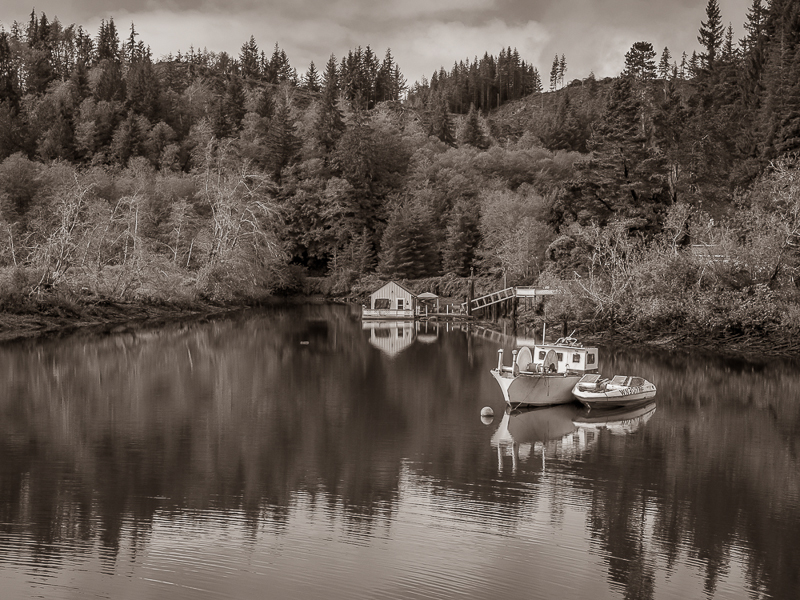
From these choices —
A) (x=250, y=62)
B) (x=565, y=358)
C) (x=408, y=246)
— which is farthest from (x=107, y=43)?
(x=565, y=358)

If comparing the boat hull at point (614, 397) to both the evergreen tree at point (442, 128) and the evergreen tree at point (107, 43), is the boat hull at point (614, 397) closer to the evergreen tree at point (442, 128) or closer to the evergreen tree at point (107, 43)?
the evergreen tree at point (442, 128)

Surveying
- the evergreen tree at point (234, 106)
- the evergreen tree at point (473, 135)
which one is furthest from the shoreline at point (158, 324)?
the evergreen tree at point (473, 135)

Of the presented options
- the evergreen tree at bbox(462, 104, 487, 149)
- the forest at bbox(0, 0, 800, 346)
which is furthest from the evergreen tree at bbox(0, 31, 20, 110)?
the evergreen tree at bbox(462, 104, 487, 149)

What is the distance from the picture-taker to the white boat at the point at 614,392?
95.8 feet

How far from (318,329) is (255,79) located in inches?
4848

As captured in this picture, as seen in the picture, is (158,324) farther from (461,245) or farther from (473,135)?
(473,135)

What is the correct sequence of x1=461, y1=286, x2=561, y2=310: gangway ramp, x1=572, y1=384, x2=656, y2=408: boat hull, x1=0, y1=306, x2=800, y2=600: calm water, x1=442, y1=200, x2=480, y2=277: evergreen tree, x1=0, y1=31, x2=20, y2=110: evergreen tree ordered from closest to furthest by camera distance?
x1=0, y1=306, x2=800, y2=600: calm water, x1=572, y1=384, x2=656, y2=408: boat hull, x1=461, y1=286, x2=561, y2=310: gangway ramp, x1=442, y1=200, x2=480, y2=277: evergreen tree, x1=0, y1=31, x2=20, y2=110: evergreen tree

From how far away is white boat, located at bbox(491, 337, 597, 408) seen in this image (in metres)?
29.1

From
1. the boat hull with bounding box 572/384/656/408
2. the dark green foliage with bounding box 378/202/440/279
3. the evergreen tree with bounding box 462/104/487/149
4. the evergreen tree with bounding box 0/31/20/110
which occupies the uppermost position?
the evergreen tree with bounding box 0/31/20/110

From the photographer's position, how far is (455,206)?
94250 mm

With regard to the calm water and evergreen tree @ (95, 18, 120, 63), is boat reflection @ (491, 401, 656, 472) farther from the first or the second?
evergreen tree @ (95, 18, 120, 63)

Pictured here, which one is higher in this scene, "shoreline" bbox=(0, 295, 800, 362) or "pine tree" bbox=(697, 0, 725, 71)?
"pine tree" bbox=(697, 0, 725, 71)

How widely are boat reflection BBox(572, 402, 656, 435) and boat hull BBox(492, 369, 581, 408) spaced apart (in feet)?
3.73

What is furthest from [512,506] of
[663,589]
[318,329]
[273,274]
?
[273,274]
